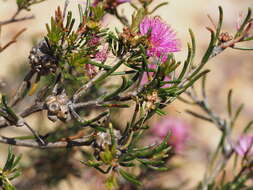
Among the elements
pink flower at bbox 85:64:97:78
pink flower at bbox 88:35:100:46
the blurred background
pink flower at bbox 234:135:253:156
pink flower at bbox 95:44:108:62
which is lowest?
the blurred background

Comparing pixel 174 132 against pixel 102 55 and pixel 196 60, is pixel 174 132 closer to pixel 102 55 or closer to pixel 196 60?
pixel 102 55

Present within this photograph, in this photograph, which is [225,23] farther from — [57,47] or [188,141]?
[57,47]

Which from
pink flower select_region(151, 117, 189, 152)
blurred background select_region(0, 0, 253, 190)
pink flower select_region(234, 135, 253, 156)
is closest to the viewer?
pink flower select_region(234, 135, 253, 156)

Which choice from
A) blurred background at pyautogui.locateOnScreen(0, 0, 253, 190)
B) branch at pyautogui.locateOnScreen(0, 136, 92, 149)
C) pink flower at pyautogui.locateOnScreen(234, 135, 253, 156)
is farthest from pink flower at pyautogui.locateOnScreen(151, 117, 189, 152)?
Result: branch at pyautogui.locateOnScreen(0, 136, 92, 149)

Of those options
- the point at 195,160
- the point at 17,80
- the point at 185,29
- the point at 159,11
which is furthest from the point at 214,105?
the point at 17,80

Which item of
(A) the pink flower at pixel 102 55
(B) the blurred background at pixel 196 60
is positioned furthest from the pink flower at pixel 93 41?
(B) the blurred background at pixel 196 60

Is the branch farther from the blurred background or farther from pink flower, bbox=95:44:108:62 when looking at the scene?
the blurred background
